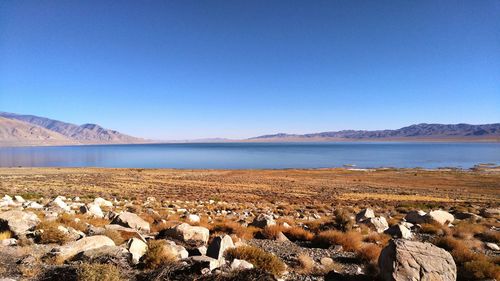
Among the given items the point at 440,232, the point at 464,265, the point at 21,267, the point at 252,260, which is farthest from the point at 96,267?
the point at 440,232

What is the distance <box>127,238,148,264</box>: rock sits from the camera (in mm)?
7157

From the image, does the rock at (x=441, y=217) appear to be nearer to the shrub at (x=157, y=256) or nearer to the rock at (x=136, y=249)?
the shrub at (x=157, y=256)

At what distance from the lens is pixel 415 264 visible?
5902mm

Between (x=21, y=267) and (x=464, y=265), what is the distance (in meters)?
10.4

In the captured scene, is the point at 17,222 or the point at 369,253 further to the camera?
the point at 17,222

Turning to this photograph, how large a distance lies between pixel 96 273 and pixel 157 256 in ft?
5.45

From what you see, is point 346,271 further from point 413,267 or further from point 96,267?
point 96,267

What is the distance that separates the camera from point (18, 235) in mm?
8953

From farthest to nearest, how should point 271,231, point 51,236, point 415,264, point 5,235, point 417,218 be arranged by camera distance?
point 417,218 < point 271,231 < point 5,235 < point 51,236 < point 415,264

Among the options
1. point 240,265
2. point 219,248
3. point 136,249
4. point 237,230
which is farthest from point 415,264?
point 237,230

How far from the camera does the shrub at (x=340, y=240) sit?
9.83 m

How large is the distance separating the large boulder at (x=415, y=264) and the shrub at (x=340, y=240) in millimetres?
3496

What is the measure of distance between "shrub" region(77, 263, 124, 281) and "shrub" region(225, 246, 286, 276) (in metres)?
2.72

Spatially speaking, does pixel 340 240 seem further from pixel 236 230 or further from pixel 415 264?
pixel 415 264
